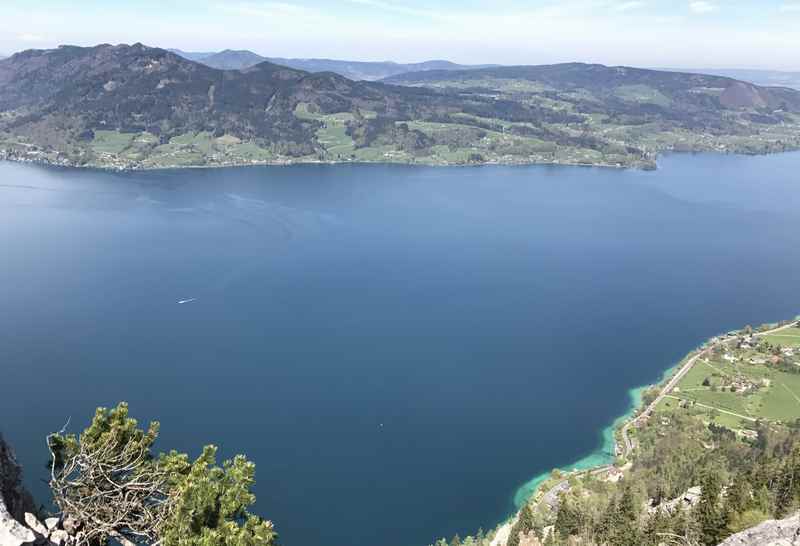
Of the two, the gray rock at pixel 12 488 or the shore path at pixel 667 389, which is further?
the shore path at pixel 667 389

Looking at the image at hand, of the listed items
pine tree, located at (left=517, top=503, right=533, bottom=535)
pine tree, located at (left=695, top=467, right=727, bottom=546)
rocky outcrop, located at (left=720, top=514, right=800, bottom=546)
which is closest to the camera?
rocky outcrop, located at (left=720, top=514, right=800, bottom=546)

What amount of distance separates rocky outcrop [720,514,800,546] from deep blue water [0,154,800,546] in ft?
77.8

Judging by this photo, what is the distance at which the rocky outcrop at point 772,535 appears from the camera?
12133 mm

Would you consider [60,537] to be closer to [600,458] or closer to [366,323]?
[600,458]

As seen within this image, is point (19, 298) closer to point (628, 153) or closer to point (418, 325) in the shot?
point (418, 325)

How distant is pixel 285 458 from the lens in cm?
3991

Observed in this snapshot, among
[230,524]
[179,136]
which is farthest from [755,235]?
[179,136]

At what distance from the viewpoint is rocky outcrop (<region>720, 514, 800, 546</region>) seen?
12.1 meters

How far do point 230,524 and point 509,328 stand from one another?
5088 centimetres

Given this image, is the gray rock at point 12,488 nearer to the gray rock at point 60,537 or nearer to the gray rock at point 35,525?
the gray rock at point 35,525

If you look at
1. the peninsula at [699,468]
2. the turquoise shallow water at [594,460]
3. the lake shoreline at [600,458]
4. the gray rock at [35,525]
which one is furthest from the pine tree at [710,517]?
the gray rock at [35,525]

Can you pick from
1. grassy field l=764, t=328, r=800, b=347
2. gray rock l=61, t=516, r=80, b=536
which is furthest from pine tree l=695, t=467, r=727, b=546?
grassy field l=764, t=328, r=800, b=347

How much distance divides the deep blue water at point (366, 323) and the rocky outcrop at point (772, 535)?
77.8 feet

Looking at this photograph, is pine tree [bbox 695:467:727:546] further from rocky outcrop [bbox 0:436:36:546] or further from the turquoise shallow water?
rocky outcrop [bbox 0:436:36:546]
